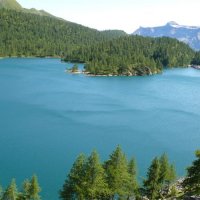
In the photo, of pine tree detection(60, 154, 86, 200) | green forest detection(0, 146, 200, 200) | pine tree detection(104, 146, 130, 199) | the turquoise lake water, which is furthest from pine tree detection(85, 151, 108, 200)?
the turquoise lake water

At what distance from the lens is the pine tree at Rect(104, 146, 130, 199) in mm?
43000

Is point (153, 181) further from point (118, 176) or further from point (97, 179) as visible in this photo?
point (97, 179)

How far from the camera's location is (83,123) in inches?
3639

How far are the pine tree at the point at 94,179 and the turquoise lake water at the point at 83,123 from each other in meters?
12.5

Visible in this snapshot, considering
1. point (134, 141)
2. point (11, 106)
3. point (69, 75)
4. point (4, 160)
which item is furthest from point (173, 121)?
point (69, 75)

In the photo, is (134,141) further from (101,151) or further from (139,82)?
(139,82)

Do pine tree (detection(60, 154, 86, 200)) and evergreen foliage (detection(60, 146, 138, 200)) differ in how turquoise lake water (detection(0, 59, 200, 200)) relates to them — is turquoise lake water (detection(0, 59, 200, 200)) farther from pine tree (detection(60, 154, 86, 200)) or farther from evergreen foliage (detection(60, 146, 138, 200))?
evergreen foliage (detection(60, 146, 138, 200))

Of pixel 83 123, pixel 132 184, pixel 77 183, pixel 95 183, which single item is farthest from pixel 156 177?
pixel 83 123

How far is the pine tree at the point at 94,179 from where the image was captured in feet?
136

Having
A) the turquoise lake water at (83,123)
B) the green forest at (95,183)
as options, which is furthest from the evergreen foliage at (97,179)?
the turquoise lake water at (83,123)

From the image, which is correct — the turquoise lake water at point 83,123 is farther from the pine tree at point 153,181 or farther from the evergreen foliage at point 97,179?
the pine tree at point 153,181

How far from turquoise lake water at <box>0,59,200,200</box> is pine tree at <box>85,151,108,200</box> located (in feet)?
41.1

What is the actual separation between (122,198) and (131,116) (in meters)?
60.8

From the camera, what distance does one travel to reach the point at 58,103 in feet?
374
